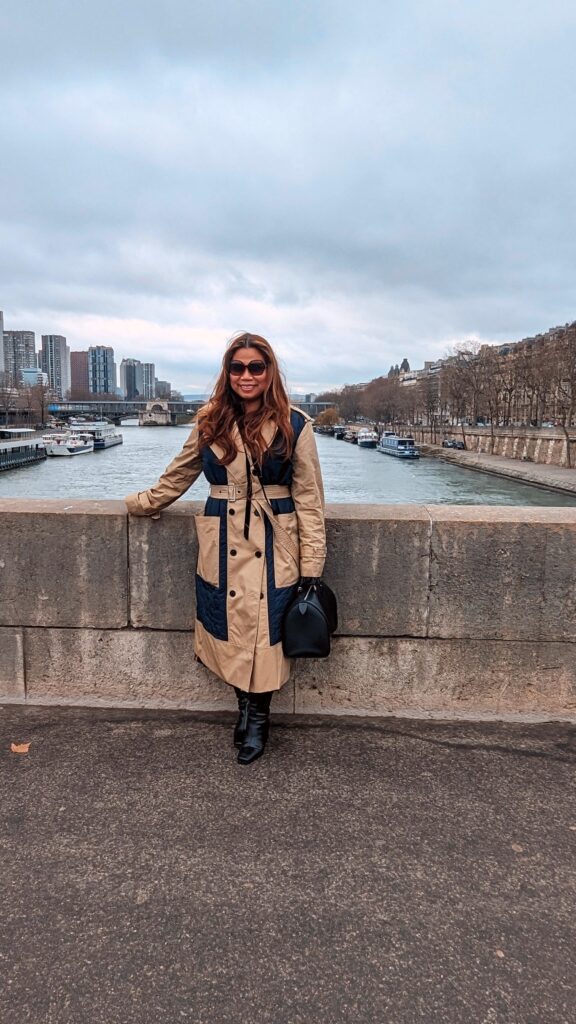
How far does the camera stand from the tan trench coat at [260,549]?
301 centimetres

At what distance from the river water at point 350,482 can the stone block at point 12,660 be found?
95.8ft

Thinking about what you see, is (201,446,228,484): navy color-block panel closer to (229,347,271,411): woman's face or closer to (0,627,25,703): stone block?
(229,347,271,411): woman's face

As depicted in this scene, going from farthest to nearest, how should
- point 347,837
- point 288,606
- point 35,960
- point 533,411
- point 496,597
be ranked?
point 533,411, point 496,597, point 288,606, point 347,837, point 35,960

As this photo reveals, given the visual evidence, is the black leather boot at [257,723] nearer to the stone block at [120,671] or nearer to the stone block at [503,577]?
the stone block at [120,671]

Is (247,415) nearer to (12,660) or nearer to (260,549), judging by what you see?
(260,549)

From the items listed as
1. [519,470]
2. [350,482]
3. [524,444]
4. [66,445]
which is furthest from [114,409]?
[519,470]

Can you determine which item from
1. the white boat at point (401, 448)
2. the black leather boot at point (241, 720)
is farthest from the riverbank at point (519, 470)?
the black leather boot at point (241, 720)

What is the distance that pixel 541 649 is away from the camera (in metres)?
3.62

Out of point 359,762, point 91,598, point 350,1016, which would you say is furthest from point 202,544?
point 350,1016

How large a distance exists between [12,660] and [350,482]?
52690mm

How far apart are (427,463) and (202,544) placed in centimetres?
7848

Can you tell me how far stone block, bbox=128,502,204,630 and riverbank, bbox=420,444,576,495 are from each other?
43.9 meters

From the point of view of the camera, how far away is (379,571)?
3625 mm

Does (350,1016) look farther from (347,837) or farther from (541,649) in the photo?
(541,649)
